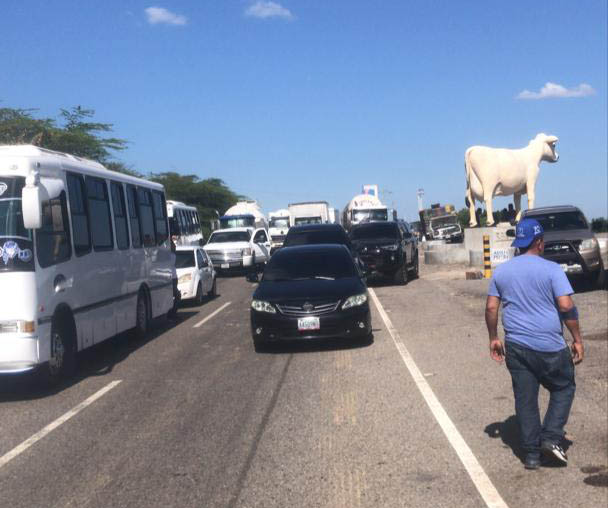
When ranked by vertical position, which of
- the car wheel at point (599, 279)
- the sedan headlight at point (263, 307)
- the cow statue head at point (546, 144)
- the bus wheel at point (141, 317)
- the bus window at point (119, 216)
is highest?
the cow statue head at point (546, 144)

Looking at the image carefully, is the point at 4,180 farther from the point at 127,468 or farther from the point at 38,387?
the point at 127,468

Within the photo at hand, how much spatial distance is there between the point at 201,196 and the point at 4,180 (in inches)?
2591

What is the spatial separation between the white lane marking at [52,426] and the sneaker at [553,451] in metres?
4.44

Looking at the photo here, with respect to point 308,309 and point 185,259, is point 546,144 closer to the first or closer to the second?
point 185,259

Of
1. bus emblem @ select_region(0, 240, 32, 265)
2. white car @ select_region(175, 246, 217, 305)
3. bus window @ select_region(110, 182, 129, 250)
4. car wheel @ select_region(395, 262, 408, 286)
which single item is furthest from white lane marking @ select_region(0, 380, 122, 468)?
car wheel @ select_region(395, 262, 408, 286)

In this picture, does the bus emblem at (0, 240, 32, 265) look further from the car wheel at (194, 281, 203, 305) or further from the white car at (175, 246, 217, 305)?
the car wheel at (194, 281, 203, 305)

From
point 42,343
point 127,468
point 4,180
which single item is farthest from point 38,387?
point 127,468

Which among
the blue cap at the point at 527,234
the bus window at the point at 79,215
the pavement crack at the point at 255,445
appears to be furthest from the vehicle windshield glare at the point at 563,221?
the blue cap at the point at 527,234

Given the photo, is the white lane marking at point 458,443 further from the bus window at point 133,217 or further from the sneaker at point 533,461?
the bus window at point 133,217

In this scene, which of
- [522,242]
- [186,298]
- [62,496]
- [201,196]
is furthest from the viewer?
[201,196]

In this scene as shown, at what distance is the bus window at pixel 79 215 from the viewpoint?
11062mm

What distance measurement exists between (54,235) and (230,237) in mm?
23169

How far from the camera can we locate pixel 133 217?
47.1 feet

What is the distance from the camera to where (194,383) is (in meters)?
10.1
